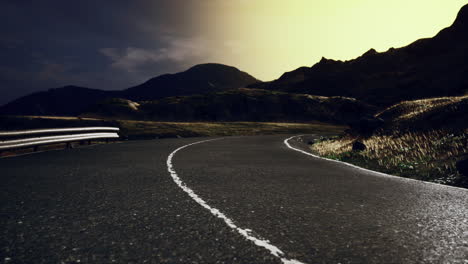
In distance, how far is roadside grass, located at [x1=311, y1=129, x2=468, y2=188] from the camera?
10102mm

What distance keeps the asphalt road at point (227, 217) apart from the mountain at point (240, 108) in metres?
96.0

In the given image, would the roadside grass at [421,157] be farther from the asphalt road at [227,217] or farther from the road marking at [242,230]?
the road marking at [242,230]

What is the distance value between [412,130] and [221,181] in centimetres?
1538

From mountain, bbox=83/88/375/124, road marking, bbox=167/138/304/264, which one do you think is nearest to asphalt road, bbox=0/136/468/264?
road marking, bbox=167/138/304/264

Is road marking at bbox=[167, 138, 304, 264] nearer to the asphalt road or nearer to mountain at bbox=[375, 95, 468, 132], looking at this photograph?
the asphalt road

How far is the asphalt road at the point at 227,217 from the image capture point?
380 centimetres

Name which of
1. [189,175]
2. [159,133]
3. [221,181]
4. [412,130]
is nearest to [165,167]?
[189,175]

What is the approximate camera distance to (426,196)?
7.02m

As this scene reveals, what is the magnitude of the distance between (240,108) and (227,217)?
11000cm

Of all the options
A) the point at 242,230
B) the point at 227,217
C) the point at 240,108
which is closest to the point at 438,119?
the point at 227,217

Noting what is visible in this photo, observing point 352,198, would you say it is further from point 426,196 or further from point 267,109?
point 267,109

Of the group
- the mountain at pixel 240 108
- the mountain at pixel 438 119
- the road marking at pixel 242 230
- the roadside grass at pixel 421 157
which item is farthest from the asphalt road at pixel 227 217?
the mountain at pixel 240 108

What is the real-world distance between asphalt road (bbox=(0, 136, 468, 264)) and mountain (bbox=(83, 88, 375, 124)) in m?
96.0

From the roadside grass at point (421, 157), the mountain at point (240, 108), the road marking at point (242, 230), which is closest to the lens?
the road marking at point (242, 230)
